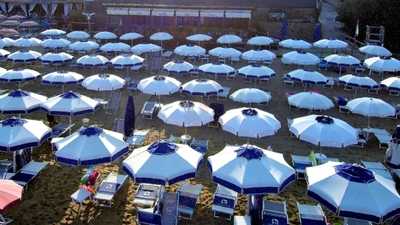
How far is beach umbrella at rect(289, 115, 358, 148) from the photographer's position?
11727mm

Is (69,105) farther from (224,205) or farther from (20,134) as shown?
(224,205)

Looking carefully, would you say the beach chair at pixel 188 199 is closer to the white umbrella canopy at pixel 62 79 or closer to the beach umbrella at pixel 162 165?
the beach umbrella at pixel 162 165

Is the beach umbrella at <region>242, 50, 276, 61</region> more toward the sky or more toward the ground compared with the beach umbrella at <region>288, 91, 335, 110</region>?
more toward the sky

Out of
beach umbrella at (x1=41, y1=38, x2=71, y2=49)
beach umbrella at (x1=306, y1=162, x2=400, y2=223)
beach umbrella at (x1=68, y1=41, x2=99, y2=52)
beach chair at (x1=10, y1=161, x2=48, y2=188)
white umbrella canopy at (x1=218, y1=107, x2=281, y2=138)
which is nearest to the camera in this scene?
beach umbrella at (x1=306, y1=162, x2=400, y2=223)

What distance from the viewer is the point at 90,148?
1047 centimetres

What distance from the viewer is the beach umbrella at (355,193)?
325 inches

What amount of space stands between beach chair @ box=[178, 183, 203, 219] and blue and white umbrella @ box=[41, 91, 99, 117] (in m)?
4.90

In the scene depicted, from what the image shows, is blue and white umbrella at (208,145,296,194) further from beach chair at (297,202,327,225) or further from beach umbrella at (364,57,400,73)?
beach umbrella at (364,57,400,73)

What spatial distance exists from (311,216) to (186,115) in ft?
16.3

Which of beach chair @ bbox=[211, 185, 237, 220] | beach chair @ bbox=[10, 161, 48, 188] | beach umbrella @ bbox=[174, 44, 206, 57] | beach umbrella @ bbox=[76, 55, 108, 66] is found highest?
beach umbrella @ bbox=[174, 44, 206, 57]

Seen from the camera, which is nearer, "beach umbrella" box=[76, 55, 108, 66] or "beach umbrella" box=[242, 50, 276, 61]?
"beach umbrella" box=[76, 55, 108, 66]

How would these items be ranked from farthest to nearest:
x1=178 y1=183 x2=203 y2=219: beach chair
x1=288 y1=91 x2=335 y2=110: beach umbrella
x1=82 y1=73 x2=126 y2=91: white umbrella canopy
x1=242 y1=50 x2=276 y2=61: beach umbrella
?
x1=242 y1=50 x2=276 y2=61: beach umbrella → x1=82 y1=73 x2=126 y2=91: white umbrella canopy → x1=288 y1=91 x2=335 y2=110: beach umbrella → x1=178 y1=183 x2=203 y2=219: beach chair

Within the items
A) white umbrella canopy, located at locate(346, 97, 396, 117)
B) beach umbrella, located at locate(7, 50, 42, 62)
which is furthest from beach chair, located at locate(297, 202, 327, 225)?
beach umbrella, located at locate(7, 50, 42, 62)

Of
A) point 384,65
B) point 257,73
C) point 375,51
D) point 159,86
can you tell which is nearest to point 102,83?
point 159,86
